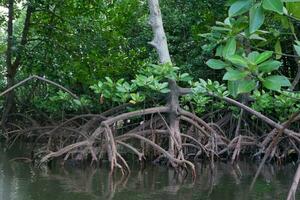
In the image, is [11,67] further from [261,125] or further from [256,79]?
[256,79]

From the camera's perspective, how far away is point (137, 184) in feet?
20.8

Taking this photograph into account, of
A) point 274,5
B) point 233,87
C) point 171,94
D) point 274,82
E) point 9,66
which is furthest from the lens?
point 9,66

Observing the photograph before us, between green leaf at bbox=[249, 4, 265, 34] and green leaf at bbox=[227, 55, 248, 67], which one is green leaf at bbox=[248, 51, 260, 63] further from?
green leaf at bbox=[249, 4, 265, 34]

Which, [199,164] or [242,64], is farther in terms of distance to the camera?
[199,164]

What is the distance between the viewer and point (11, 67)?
11219 mm

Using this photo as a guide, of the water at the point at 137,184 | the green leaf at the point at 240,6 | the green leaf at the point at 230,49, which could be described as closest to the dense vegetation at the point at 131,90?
the water at the point at 137,184

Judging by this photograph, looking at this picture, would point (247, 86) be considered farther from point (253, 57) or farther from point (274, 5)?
point (274, 5)

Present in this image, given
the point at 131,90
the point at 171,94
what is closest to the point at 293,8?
the point at 131,90

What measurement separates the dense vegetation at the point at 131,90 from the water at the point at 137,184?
0.28 m

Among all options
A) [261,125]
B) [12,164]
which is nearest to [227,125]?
[261,125]

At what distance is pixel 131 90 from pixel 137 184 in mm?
1305

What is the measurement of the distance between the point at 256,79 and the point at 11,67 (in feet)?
32.2

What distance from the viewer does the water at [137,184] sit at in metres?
5.59

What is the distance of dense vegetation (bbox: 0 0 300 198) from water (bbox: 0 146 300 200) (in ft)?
0.91
